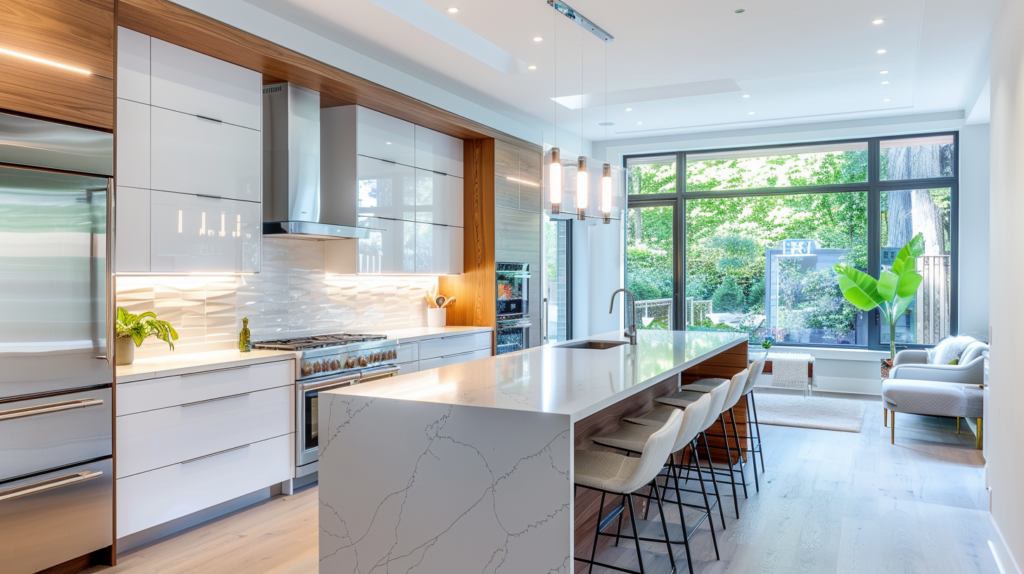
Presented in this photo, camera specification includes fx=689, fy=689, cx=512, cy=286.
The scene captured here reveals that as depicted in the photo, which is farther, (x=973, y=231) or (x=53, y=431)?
(x=973, y=231)

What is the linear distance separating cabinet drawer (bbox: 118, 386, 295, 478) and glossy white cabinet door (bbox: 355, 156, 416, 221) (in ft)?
5.37

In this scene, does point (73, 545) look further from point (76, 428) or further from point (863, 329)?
point (863, 329)

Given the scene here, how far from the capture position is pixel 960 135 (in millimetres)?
6980

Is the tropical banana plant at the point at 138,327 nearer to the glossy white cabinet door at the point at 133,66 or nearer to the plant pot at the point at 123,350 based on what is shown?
→ the plant pot at the point at 123,350

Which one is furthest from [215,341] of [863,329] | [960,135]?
[960,135]

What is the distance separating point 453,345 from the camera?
18.9 feet

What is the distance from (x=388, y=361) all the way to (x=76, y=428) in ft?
7.22

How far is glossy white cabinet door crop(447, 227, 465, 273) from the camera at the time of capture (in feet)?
20.6

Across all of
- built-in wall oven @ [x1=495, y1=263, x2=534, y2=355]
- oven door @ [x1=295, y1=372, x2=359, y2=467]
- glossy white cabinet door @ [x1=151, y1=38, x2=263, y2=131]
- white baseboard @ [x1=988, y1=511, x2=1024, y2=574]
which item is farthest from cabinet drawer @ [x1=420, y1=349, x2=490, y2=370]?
white baseboard @ [x1=988, y1=511, x2=1024, y2=574]

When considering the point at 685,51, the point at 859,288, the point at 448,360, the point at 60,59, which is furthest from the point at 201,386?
the point at 859,288

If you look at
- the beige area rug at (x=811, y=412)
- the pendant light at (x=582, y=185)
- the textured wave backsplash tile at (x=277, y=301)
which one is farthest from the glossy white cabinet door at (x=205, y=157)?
the beige area rug at (x=811, y=412)

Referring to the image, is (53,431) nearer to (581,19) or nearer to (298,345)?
(298,345)

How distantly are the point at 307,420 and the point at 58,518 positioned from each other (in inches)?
59.7

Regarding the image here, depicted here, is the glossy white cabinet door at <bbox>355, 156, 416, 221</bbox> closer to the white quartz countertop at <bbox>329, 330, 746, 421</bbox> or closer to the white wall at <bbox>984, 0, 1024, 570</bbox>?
the white quartz countertop at <bbox>329, 330, 746, 421</bbox>
